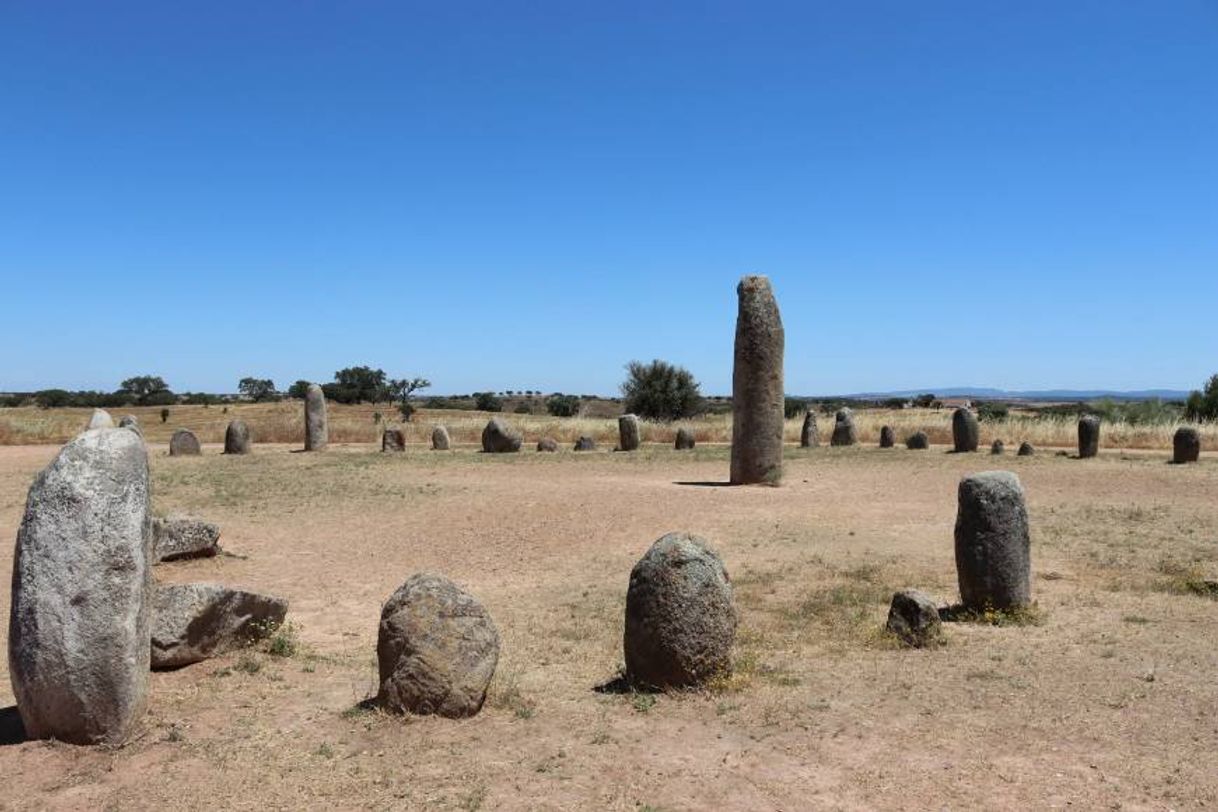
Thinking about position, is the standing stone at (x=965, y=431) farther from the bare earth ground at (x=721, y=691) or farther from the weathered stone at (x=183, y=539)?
the weathered stone at (x=183, y=539)

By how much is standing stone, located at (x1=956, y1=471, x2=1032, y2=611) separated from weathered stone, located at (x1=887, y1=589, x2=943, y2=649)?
43.8 inches

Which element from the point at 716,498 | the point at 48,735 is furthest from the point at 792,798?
the point at 716,498

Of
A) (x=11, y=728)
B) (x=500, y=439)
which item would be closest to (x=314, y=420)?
(x=500, y=439)

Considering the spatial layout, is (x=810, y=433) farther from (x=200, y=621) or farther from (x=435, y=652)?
(x=435, y=652)

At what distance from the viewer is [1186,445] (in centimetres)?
2342

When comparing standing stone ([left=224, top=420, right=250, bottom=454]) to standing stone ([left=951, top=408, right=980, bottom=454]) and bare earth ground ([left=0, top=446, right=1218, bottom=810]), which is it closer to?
bare earth ground ([left=0, top=446, right=1218, bottom=810])

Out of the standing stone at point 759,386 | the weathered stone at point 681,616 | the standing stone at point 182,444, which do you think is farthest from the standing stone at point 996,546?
the standing stone at point 182,444

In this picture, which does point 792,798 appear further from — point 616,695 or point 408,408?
point 408,408

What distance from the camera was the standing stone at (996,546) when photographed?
9.01m

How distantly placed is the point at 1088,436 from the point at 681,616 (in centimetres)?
2212

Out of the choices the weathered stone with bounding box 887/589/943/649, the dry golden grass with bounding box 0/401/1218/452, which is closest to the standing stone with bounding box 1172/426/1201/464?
the dry golden grass with bounding box 0/401/1218/452

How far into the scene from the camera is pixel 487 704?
6.54 metres

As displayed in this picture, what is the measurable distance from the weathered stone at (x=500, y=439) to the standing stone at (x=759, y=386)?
988 cm

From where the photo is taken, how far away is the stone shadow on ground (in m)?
5.78
